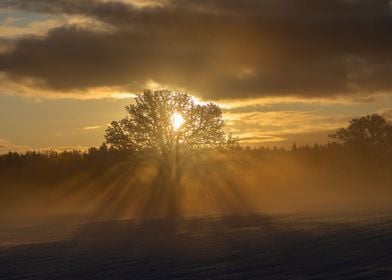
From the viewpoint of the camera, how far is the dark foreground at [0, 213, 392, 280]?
86.7 feet

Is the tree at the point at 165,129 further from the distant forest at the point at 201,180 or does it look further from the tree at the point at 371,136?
the tree at the point at 371,136

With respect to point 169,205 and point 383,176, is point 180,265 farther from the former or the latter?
point 383,176

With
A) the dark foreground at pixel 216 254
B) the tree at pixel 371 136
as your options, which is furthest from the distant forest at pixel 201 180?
the dark foreground at pixel 216 254

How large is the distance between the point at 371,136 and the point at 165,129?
175 ft

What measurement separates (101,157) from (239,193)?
2331 cm

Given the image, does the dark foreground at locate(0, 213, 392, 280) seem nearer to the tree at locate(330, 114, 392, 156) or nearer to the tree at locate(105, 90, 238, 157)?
the tree at locate(105, 90, 238, 157)

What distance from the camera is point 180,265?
29641mm

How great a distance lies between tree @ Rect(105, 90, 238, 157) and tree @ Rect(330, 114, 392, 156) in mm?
45191

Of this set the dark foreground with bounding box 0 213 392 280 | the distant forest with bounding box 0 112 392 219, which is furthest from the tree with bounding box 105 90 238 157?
the dark foreground with bounding box 0 213 392 280

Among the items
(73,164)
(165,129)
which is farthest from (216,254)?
(73,164)

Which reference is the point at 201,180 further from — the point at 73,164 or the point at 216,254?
the point at 216,254

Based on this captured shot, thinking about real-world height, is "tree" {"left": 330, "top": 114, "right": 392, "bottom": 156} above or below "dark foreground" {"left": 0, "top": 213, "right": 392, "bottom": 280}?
above

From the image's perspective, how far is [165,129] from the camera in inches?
3465

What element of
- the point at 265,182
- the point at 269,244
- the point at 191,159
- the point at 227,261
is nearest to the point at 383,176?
the point at 265,182
